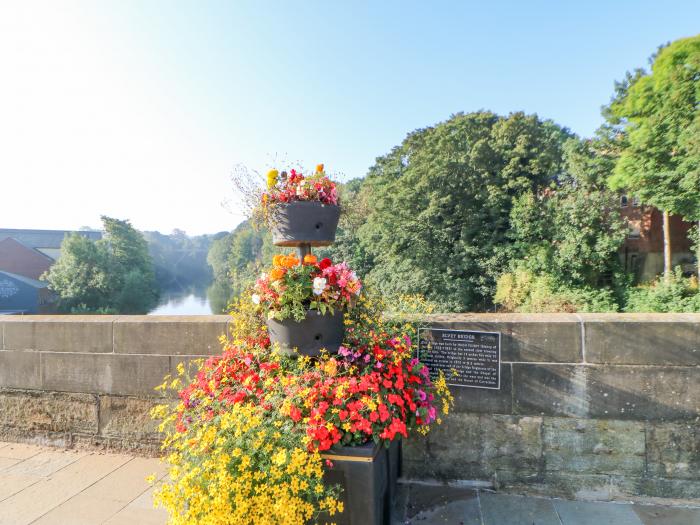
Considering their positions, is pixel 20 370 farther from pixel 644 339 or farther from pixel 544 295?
pixel 544 295

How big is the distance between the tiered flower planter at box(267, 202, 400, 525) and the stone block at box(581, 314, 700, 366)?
5.26ft

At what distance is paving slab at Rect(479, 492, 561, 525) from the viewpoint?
2.43m

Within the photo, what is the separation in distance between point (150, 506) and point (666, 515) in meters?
3.39

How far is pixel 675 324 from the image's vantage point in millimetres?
2578

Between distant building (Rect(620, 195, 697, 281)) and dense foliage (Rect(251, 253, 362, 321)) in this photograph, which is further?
distant building (Rect(620, 195, 697, 281))

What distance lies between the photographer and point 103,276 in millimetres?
35219

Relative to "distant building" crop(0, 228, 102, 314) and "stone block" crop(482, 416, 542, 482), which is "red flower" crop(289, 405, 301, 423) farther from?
"distant building" crop(0, 228, 102, 314)

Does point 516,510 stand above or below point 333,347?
below

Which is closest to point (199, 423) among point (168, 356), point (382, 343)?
point (382, 343)

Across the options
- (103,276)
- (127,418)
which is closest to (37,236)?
(103,276)

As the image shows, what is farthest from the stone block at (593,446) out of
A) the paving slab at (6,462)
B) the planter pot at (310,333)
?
the paving slab at (6,462)

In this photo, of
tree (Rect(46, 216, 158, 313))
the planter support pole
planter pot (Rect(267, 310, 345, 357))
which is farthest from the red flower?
tree (Rect(46, 216, 158, 313))

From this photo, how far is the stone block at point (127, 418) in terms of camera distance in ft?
10.8

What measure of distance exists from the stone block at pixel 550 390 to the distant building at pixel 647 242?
25.6m
